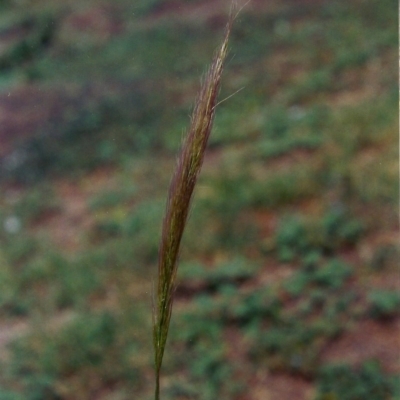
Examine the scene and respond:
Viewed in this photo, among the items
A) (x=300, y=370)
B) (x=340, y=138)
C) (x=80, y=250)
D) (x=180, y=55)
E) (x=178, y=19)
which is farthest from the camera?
(x=178, y=19)

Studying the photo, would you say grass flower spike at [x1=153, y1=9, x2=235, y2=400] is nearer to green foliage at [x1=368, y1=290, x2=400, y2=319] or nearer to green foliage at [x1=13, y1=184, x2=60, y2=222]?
green foliage at [x1=368, y1=290, x2=400, y2=319]

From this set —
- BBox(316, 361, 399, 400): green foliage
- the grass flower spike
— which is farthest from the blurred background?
the grass flower spike

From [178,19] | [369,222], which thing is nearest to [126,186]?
[369,222]

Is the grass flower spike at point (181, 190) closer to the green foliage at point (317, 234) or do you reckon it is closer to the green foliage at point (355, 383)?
the green foliage at point (355, 383)

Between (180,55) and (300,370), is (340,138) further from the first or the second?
(180,55)

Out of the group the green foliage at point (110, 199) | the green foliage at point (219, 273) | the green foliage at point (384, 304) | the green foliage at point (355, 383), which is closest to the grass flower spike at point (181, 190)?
the green foliage at point (355, 383)

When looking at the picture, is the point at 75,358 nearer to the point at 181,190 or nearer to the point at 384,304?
the point at 384,304
